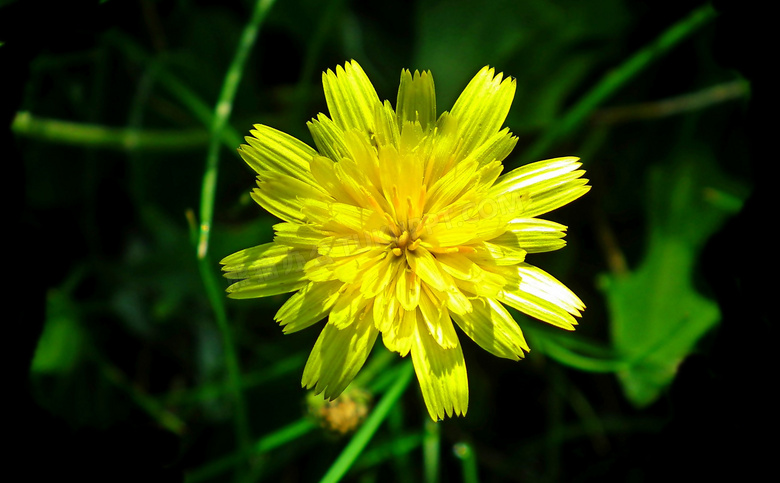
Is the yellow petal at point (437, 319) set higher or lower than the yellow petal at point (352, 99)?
lower

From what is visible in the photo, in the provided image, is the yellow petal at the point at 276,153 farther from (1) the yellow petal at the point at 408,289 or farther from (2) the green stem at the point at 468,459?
(2) the green stem at the point at 468,459

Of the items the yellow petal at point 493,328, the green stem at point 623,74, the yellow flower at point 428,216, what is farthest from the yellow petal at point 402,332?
the green stem at point 623,74

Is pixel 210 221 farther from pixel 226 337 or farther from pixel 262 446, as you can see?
pixel 262 446

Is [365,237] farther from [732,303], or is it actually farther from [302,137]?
[732,303]

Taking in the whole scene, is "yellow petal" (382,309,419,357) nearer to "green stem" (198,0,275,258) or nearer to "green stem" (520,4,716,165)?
"green stem" (198,0,275,258)

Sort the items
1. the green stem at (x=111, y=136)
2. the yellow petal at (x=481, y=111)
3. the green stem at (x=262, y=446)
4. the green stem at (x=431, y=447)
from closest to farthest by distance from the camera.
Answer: the yellow petal at (x=481, y=111)
the green stem at (x=262, y=446)
the green stem at (x=431, y=447)
the green stem at (x=111, y=136)

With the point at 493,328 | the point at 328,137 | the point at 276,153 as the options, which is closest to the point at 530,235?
the point at 493,328

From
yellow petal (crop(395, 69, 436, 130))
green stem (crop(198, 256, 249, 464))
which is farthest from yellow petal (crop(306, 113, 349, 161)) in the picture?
green stem (crop(198, 256, 249, 464))

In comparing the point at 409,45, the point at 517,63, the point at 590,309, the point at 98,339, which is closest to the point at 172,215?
the point at 98,339
